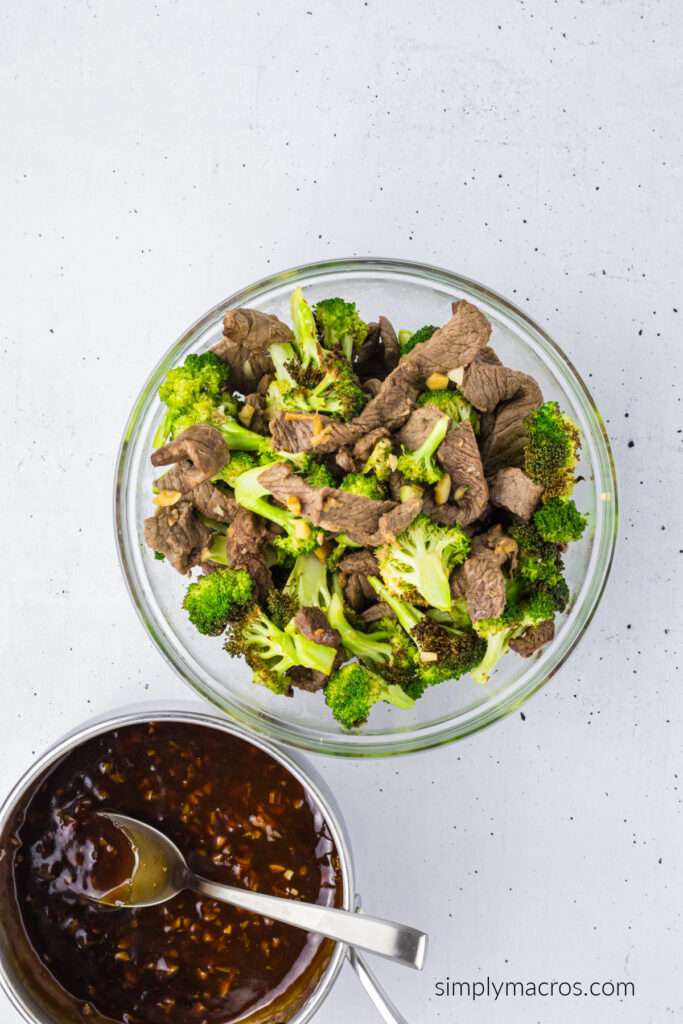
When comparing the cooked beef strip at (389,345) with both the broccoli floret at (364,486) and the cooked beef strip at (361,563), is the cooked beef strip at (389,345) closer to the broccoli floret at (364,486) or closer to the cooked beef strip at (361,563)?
the broccoli floret at (364,486)

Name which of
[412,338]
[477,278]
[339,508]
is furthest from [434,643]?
[477,278]

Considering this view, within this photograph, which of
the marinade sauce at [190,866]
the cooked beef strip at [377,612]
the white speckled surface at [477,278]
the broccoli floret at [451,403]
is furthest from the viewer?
the white speckled surface at [477,278]

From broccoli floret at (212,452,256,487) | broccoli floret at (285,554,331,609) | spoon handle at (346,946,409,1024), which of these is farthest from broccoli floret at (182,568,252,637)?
spoon handle at (346,946,409,1024)

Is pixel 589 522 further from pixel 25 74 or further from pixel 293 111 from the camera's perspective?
pixel 25 74

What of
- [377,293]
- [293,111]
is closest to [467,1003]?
[377,293]

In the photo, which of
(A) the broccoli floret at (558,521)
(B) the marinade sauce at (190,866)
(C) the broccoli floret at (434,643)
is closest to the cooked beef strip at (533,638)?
(C) the broccoli floret at (434,643)

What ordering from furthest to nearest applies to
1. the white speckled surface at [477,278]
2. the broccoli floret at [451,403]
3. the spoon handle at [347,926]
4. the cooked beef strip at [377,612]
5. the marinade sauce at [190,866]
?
the white speckled surface at [477,278] < the marinade sauce at [190,866] < the cooked beef strip at [377,612] < the broccoli floret at [451,403] < the spoon handle at [347,926]

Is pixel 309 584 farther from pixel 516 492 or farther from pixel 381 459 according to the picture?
pixel 516 492

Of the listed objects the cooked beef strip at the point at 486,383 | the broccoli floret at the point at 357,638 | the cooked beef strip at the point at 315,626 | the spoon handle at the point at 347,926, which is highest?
the cooked beef strip at the point at 486,383
